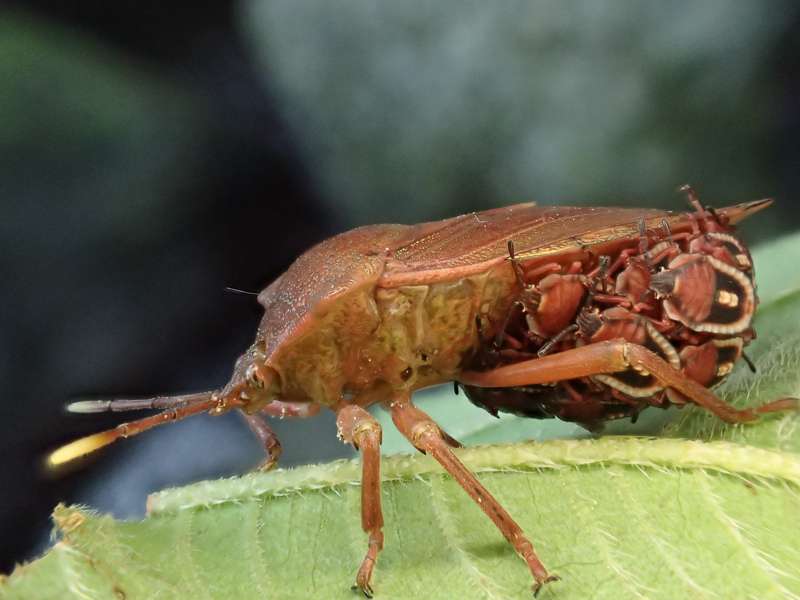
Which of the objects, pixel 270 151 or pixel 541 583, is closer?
pixel 541 583

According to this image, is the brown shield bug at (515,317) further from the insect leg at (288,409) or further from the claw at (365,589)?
the claw at (365,589)

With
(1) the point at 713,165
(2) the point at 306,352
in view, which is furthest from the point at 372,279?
(1) the point at 713,165

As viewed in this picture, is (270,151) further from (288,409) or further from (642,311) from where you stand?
(642,311)

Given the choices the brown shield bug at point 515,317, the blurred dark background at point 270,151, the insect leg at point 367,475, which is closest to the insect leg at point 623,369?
the brown shield bug at point 515,317

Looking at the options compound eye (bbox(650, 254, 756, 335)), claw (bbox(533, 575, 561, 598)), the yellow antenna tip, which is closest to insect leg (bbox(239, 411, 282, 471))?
the yellow antenna tip

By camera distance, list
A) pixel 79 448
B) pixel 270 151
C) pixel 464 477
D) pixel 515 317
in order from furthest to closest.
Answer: pixel 270 151, pixel 515 317, pixel 79 448, pixel 464 477

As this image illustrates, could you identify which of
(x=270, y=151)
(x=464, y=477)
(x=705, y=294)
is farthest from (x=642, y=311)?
(x=270, y=151)

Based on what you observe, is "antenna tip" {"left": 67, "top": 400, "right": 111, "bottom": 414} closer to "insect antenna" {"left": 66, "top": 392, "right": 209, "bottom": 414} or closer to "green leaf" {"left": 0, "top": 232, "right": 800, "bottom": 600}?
"insect antenna" {"left": 66, "top": 392, "right": 209, "bottom": 414}
